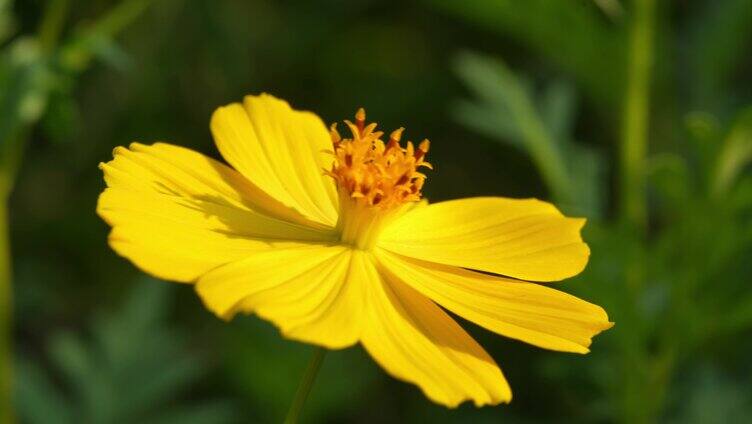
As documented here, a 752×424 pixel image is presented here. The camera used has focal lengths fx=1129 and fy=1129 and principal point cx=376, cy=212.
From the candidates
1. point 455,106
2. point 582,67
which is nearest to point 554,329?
A: point 582,67

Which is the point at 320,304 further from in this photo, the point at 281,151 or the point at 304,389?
the point at 281,151

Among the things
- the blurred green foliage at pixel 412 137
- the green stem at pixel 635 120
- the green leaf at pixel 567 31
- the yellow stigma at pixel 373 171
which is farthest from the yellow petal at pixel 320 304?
the green leaf at pixel 567 31

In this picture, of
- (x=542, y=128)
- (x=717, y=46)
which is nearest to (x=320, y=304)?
(x=542, y=128)

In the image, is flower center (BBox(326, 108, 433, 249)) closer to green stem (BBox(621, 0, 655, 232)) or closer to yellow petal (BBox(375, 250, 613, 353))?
yellow petal (BBox(375, 250, 613, 353))

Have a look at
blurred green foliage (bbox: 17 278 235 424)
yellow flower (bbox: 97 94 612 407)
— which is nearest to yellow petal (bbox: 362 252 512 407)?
yellow flower (bbox: 97 94 612 407)

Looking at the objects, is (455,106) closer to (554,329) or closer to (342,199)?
(342,199)

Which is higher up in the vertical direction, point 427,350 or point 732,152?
point 732,152
